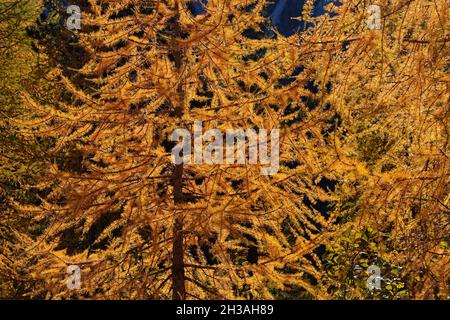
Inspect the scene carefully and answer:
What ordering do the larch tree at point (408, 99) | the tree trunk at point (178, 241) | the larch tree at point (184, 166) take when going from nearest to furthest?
the larch tree at point (408, 99) → the larch tree at point (184, 166) → the tree trunk at point (178, 241)

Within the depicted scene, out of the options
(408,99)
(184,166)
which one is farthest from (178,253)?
(408,99)

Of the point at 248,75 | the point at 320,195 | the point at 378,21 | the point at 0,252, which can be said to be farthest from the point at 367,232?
the point at 0,252

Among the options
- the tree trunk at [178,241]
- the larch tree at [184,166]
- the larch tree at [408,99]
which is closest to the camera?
the larch tree at [408,99]

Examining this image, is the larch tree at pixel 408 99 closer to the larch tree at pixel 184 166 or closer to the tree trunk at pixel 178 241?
the larch tree at pixel 184 166

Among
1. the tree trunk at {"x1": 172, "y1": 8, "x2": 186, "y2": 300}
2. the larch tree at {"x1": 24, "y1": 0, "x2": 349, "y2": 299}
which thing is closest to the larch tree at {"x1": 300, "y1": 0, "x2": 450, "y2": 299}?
the larch tree at {"x1": 24, "y1": 0, "x2": 349, "y2": 299}

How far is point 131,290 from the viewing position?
6.57 metres

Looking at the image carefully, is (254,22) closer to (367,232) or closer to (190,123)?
(190,123)

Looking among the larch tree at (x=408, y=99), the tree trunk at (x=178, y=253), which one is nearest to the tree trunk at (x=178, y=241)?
the tree trunk at (x=178, y=253)

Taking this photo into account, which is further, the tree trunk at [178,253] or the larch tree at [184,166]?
the tree trunk at [178,253]

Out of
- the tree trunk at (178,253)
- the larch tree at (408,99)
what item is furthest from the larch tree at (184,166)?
the larch tree at (408,99)

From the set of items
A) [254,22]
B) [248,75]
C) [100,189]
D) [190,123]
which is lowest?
[100,189]

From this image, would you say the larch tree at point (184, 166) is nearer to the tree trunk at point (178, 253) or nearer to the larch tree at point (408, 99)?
the tree trunk at point (178, 253)
